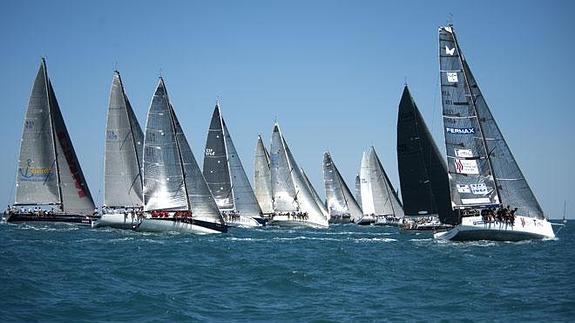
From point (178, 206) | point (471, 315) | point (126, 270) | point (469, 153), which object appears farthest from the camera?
point (178, 206)

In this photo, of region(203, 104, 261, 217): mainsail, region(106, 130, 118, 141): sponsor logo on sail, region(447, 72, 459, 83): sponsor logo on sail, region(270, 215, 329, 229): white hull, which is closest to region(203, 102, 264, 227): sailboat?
region(203, 104, 261, 217): mainsail

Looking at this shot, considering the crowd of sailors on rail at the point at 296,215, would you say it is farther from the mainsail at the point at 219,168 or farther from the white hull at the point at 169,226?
the white hull at the point at 169,226

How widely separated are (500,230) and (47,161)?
35493mm

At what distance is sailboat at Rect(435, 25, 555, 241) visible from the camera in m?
44.3

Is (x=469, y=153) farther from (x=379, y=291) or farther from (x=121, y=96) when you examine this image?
(x=121, y=96)

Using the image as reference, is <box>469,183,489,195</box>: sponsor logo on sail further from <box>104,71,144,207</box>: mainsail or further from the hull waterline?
<box>104,71,144,207</box>: mainsail

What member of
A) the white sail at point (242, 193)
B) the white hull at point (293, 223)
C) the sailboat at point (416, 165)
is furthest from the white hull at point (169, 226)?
the white hull at point (293, 223)

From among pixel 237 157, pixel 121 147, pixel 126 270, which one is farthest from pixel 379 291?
pixel 237 157

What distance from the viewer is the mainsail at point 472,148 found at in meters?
44.5

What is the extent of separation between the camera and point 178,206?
54.3 metres

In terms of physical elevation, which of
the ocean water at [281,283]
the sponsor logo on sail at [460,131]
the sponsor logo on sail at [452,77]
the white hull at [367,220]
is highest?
the sponsor logo on sail at [452,77]

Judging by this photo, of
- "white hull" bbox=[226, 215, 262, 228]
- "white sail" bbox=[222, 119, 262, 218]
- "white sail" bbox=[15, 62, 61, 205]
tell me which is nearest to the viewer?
"white sail" bbox=[15, 62, 61, 205]

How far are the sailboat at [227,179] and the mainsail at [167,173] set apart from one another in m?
19.0

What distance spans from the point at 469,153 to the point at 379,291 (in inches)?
907
